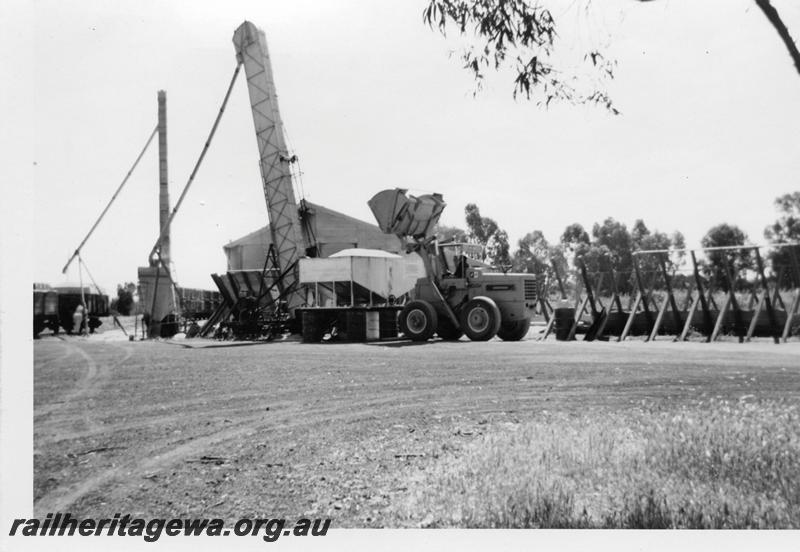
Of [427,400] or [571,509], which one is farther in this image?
[427,400]

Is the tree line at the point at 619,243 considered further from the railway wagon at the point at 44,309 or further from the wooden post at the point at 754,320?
the railway wagon at the point at 44,309

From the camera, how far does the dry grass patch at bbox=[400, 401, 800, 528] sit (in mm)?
4664

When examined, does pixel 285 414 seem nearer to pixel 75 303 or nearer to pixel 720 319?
pixel 75 303

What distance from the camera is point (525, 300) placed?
1177 centimetres

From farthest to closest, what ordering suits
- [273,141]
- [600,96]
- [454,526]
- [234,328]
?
1. [234,328]
2. [273,141]
3. [600,96]
4. [454,526]

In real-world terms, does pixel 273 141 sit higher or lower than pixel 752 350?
higher

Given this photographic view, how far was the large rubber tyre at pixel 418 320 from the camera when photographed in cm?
1012

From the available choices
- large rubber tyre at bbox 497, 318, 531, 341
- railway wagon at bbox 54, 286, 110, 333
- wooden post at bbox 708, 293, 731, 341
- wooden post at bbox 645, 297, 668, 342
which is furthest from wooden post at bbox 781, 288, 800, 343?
railway wagon at bbox 54, 286, 110, 333

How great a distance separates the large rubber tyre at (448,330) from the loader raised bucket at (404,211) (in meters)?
1.74

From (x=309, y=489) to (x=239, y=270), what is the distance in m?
3.02

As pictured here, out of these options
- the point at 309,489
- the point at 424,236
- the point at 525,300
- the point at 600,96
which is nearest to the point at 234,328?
the point at 424,236

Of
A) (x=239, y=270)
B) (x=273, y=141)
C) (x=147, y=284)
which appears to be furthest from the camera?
(x=239, y=270)

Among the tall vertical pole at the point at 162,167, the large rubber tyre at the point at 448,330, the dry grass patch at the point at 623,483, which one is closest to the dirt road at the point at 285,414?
the dry grass patch at the point at 623,483

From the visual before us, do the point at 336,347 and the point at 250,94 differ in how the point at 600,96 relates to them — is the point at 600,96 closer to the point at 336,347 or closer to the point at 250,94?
the point at 250,94
